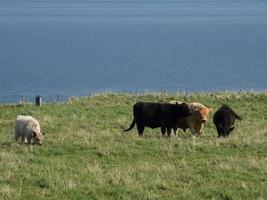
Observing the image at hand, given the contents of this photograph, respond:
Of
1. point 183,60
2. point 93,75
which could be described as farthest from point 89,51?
point 93,75

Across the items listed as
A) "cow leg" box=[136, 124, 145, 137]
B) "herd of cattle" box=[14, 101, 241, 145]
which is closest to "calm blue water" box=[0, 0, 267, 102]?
"cow leg" box=[136, 124, 145, 137]

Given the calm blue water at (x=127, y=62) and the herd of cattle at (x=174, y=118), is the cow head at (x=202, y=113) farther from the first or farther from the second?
the calm blue water at (x=127, y=62)

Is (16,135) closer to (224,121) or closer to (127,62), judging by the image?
(224,121)

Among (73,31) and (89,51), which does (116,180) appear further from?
(73,31)

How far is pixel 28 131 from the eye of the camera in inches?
760

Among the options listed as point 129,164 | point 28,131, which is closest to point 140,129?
point 28,131

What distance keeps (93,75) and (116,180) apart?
69.5 meters

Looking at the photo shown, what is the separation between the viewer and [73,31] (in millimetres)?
168000

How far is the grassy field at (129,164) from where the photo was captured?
12984 mm

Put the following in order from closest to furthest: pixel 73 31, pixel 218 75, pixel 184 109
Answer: pixel 184 109
pixel 218 75
pixel 73 31

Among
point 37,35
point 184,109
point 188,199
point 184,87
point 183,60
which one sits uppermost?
point 37,35

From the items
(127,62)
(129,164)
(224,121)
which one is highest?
(127,62)

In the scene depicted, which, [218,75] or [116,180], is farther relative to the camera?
[218,75]

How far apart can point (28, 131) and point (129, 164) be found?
4.74m
